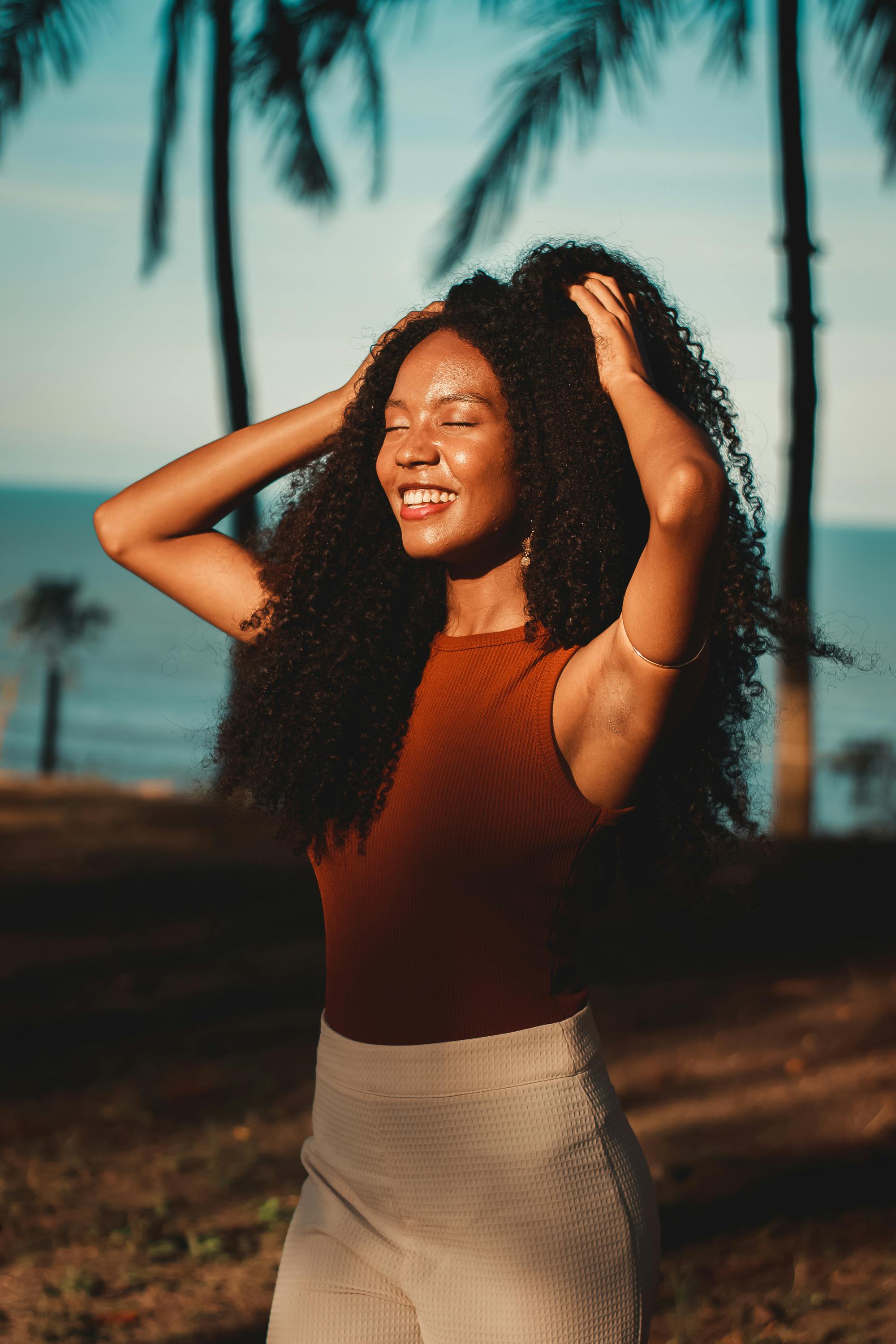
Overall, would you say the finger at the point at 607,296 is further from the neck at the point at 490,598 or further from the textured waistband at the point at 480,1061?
the textured waistband at the point at 480,1061

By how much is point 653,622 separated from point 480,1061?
68 cm

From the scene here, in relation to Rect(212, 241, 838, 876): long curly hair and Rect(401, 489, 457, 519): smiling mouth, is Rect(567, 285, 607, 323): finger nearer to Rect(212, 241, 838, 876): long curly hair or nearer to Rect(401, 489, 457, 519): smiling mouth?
Rect(212, 241, 838, 876): long curly hair

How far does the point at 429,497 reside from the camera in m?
1.94

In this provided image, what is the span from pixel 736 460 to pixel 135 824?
7802 millimetres

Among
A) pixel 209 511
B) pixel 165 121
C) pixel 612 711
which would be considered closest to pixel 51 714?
pixel 165 121

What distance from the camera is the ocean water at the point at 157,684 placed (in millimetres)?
2949

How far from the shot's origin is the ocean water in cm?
295

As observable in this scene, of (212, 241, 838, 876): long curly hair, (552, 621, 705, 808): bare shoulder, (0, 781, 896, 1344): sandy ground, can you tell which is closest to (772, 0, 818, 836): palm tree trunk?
(0, 781, 896, 1344): sandy ground

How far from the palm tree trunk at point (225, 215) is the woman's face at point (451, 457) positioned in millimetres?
7151

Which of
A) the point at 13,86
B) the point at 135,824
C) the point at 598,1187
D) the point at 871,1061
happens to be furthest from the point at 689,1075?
the point at 13,86

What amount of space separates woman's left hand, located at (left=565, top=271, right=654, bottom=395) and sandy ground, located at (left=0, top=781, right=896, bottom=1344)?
2686 mm

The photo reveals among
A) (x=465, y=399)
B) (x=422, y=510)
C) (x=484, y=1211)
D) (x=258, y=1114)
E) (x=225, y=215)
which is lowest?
Answer: (x=258, y=1114)

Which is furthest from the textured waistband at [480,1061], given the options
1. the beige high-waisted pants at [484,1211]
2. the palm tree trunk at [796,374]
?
the palm tree trunk at [796,374]

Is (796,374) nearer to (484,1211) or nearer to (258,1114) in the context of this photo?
(258,1114)
